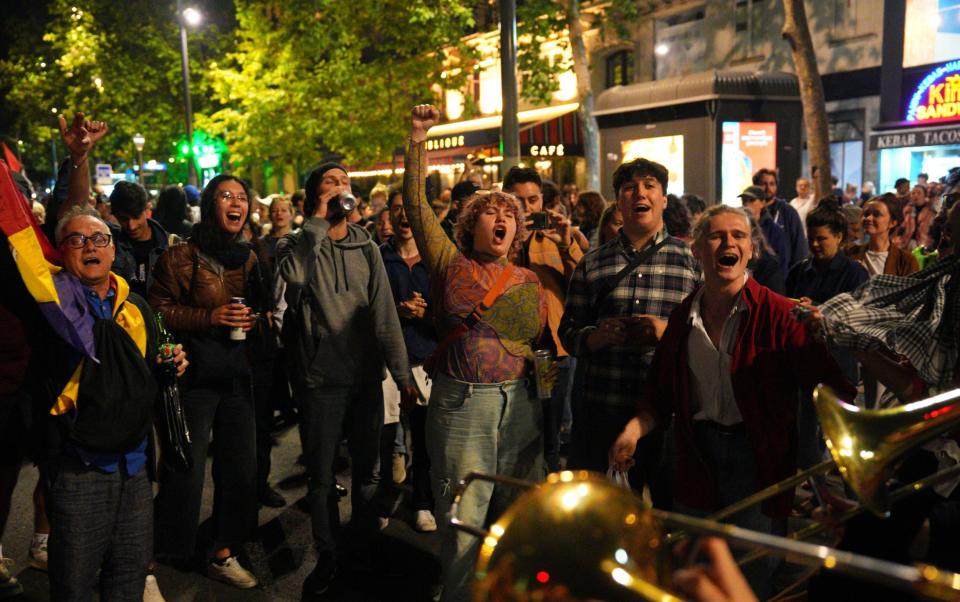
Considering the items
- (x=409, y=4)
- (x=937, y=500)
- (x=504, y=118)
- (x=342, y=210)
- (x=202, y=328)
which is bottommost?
(x=937, y=500)

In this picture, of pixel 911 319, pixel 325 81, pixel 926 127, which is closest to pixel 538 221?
pixel 911 319

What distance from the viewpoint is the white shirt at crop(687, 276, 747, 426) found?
128 inches

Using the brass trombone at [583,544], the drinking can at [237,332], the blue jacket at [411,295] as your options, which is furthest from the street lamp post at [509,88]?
the brass trombone at [583,544]

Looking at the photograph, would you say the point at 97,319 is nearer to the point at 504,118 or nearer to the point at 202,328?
the point at 202,328

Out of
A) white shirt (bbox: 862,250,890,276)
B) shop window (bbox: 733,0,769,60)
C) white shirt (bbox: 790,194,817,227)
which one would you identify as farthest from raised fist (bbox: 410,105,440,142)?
shop window (bbox: 733,0,769,60)

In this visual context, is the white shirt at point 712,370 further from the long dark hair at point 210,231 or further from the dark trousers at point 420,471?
the long dark hair at point 210,231

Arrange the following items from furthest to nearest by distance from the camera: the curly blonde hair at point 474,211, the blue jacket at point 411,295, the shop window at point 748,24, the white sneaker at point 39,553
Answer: the shop window at point 748,24 < the blue jacket at point 411,295 < the white sneaker at point 39,553 < the curly blonde hair at point 474,211

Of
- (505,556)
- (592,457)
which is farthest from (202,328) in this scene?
(505,556)

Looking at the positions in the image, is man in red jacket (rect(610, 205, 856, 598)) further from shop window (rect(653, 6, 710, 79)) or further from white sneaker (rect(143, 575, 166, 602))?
shop window (rect(653, 6, 710, 79))

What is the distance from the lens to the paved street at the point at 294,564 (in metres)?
4.37

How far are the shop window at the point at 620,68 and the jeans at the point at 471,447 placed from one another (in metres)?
24.2

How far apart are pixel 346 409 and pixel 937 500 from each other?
285cm

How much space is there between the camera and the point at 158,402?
3.72 meters

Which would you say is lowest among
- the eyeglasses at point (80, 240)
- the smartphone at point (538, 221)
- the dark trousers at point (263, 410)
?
the dark trousers at point (263, 410)
